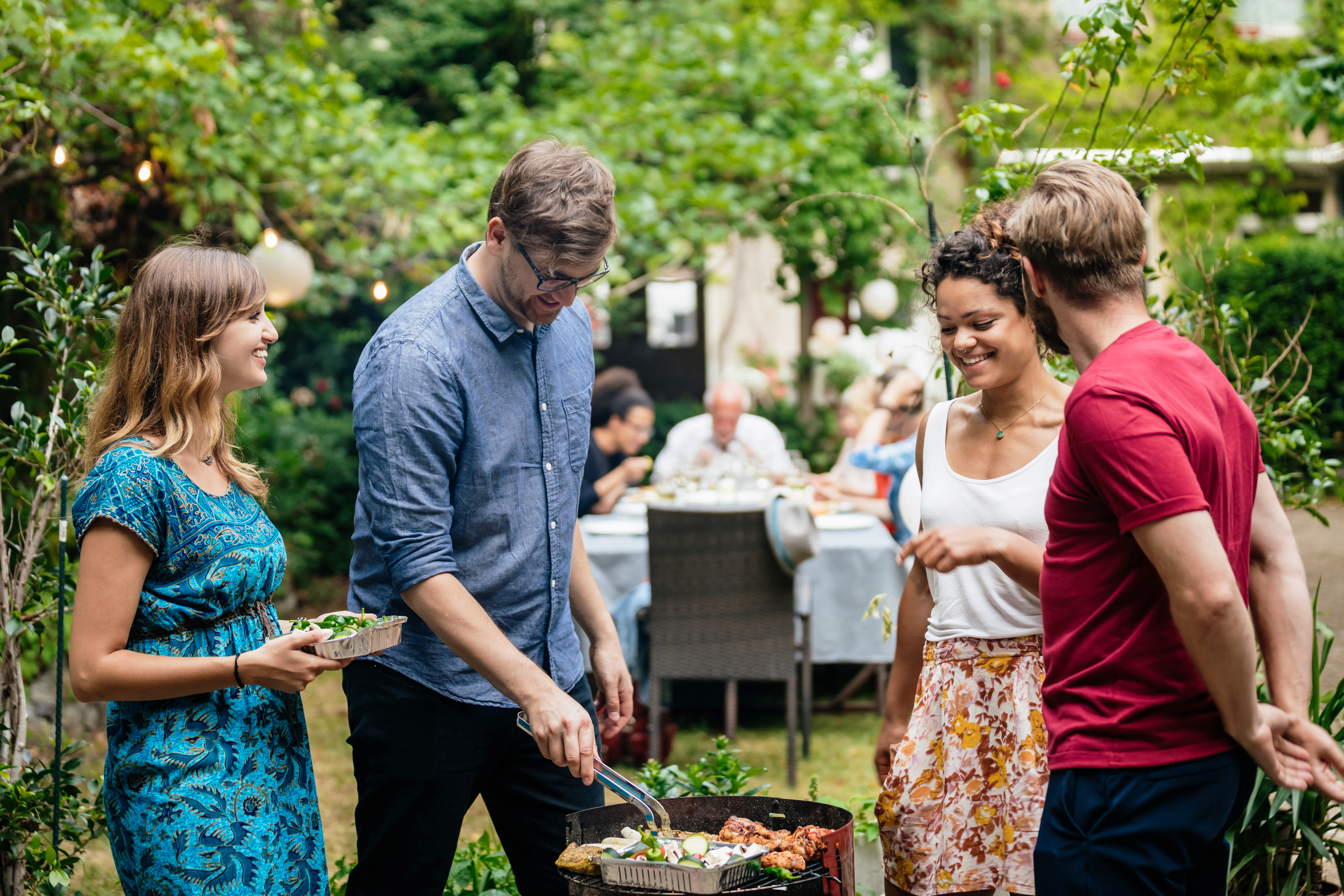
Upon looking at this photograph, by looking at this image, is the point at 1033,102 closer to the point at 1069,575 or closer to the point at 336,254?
the point at 336,254

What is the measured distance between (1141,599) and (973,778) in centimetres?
66

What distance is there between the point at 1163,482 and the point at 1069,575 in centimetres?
23

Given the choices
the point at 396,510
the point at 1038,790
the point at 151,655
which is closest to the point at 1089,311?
the point at 1038,790

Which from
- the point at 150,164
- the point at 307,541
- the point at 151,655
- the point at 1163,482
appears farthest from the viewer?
the point at 307,541

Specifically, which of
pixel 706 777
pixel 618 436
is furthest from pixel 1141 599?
pixel 618 436

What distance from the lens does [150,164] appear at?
4.21 metres

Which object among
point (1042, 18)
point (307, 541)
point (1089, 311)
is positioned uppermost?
point (1042, 18)

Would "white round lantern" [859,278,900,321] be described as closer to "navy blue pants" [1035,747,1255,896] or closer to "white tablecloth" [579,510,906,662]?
"white tablecloth" [579,510,906,662]

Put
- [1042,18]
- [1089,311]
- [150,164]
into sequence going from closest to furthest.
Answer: [1089,311], [150,164], [1042,18]

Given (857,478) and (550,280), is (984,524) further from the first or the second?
(857,478)

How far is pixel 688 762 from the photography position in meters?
4.58

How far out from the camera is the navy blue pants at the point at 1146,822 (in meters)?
1.36

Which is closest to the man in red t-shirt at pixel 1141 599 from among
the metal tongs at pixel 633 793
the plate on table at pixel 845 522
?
the metal tongs at pixel 633 793

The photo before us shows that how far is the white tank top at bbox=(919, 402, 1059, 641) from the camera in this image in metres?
1.84
